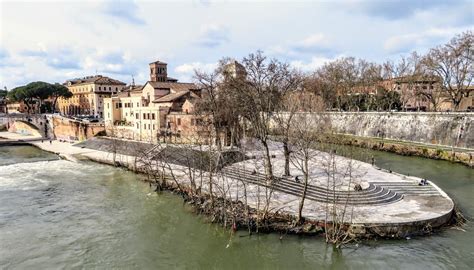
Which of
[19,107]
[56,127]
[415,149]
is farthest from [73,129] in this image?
[19,107]

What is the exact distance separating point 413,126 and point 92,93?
7633 centimetres

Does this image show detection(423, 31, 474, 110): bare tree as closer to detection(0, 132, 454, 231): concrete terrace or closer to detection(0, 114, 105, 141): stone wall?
detection(0, 132, 454, 231): concrete terrace

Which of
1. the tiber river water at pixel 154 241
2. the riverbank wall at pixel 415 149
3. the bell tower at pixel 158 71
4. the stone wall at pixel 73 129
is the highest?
the bell tower at pixel 158 71

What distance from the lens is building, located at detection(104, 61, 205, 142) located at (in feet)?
140

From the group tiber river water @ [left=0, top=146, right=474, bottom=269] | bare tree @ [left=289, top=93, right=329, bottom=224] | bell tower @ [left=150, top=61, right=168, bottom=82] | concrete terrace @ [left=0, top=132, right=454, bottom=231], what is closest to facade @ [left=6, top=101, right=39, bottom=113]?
bell tower @ [left=150, top=61, right=168, bottom=82]

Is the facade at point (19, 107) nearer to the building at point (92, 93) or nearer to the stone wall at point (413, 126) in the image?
the building at point (92, 93)

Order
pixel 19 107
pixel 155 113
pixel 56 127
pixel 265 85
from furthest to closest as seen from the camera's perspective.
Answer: pixel 19 107 → pixel 56 127 → pixel 155 113 → pixel 265 85

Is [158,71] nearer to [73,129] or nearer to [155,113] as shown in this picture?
[73,129]

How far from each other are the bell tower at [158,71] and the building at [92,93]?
23643mm

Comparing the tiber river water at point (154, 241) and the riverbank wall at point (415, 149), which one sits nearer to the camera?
the tiber river water at point (154, 241)

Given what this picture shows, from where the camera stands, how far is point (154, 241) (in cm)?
1805

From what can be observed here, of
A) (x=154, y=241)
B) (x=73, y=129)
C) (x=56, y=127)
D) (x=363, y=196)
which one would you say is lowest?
(x=154, y=241)

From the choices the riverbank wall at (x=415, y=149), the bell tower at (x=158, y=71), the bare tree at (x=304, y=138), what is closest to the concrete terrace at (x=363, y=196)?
the bare tree at (x=304, y=138)

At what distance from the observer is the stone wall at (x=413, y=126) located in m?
38.0
